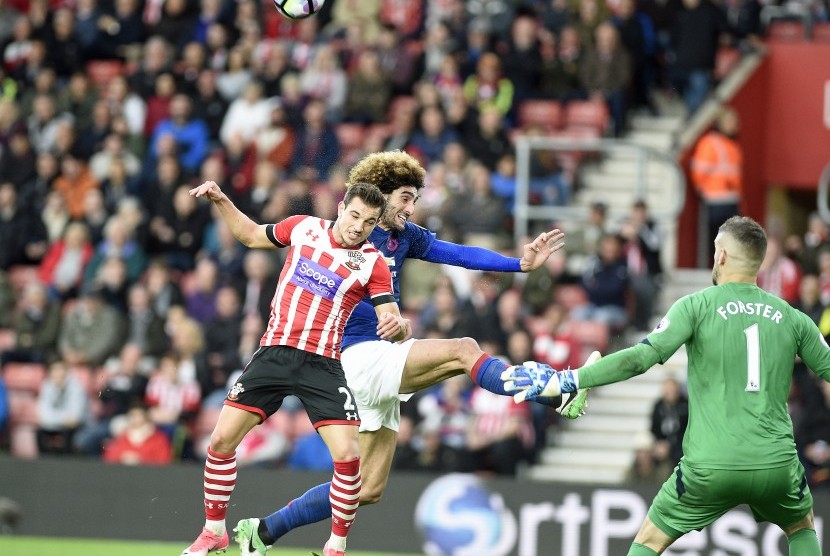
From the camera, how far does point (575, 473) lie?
50.5 ft

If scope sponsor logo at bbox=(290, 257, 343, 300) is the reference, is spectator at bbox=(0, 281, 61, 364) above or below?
below

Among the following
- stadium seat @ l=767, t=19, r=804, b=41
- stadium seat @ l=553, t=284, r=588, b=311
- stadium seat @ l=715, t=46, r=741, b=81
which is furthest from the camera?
stadium seat @ l=767, t=19, r=804, b=41

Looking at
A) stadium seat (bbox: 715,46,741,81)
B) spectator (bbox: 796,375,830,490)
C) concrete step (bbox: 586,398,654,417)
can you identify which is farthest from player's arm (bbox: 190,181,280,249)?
stadium seat (bbox: 715,46,741,81)

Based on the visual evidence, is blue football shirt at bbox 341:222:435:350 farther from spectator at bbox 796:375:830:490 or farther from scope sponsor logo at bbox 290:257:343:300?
spectator at bbox 796:375:830:490

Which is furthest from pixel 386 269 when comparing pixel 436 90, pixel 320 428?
pixel 436 90

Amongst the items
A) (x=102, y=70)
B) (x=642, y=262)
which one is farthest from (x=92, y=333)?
(x=642, y=262)

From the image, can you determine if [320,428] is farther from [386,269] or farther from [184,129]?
[184,129]

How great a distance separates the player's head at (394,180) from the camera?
9594mm

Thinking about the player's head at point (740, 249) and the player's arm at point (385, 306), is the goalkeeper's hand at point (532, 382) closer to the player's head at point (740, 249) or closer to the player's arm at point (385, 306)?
the player's arm at point (385, 306)

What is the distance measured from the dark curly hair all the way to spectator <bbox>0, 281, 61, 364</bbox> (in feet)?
26.6

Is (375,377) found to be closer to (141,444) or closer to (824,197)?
(141,444)

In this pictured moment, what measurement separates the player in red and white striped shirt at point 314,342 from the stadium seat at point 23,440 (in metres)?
7.79

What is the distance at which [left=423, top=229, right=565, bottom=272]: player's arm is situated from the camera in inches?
377

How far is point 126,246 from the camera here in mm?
17297
